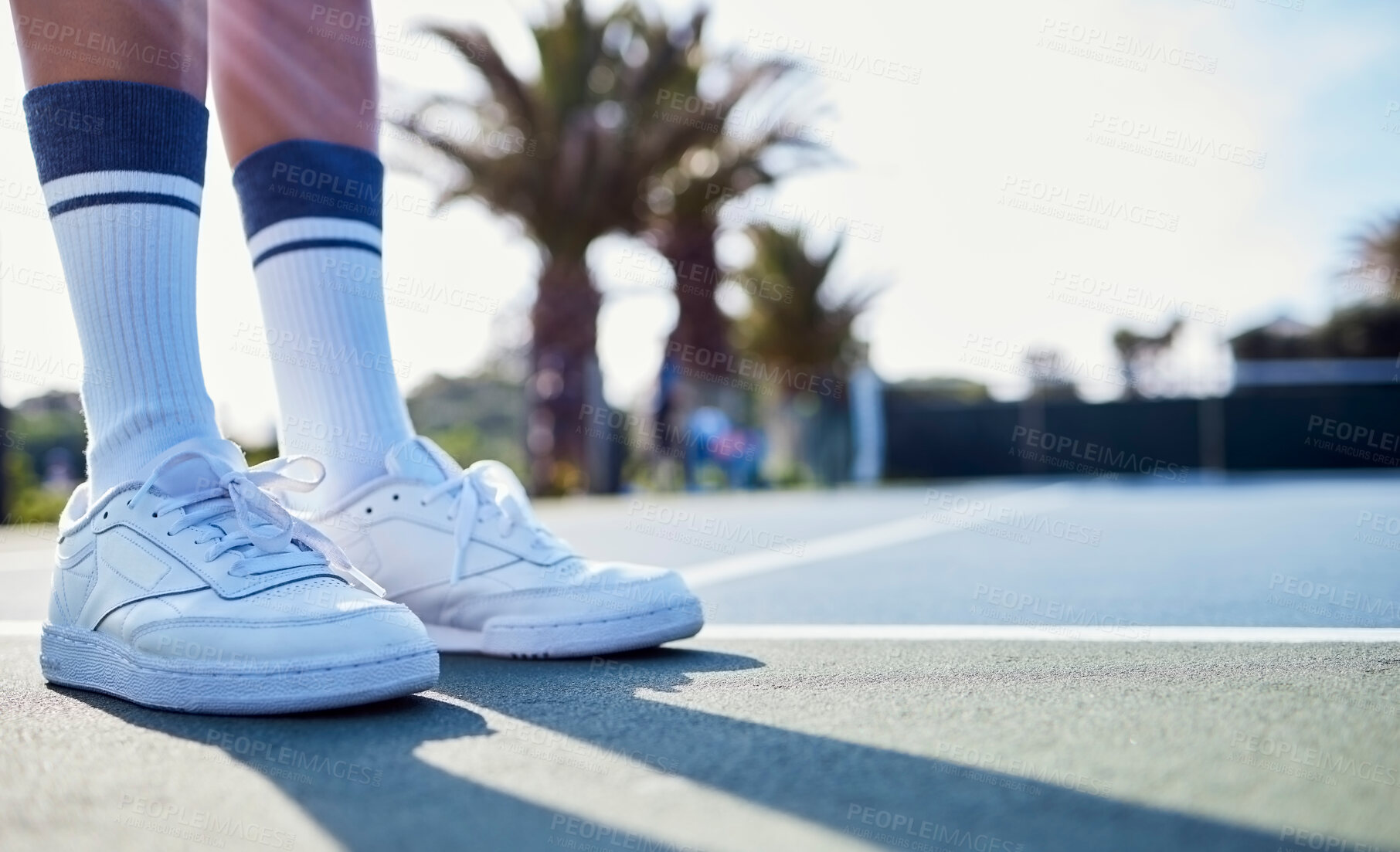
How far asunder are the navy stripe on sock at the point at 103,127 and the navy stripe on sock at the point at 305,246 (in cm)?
26

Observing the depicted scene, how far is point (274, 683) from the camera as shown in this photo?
105 cm

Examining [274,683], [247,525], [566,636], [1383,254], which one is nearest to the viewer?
[274,683]

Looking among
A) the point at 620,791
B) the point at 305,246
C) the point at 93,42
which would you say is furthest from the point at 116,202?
the point at 620,791

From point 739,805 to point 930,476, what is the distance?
756 inches

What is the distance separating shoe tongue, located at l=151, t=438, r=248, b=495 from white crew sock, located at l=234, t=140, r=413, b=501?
0.26m

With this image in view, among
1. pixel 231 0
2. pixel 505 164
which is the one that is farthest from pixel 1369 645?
pixel 505 164

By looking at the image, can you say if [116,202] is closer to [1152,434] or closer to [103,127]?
[103,127]

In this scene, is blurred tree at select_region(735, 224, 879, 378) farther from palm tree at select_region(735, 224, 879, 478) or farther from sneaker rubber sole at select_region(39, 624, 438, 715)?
sneaker rubber sole at select_region(39, 624, 438, 715)

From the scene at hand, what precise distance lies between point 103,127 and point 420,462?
54 cm

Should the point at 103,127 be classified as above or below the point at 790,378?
below

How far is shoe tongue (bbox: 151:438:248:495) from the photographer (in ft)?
4.04

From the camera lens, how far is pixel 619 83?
11883mm

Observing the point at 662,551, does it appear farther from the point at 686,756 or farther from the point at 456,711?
the point at 686,756

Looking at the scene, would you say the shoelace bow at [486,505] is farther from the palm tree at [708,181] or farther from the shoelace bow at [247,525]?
the palm tree at [708,181]
